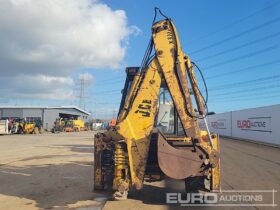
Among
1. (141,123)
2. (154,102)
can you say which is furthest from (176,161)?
(154,102)

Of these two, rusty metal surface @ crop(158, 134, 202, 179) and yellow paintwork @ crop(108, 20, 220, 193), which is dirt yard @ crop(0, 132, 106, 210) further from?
rusty metal surface @ crop(158, 134, 202, 179)

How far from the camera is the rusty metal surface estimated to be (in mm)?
7391

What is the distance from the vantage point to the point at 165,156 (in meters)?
7.43

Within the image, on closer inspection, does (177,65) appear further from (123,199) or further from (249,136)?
(249,136)

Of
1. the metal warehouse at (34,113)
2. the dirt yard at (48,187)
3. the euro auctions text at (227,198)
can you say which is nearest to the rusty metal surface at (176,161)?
the euro auctions text at (227,198)

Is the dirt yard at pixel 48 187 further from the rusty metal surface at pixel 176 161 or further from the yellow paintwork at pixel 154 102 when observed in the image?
the rusty metal surface at pixel 176 161

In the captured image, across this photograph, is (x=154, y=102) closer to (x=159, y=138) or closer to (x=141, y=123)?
(x=141, y=123)

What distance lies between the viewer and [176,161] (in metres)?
7.43

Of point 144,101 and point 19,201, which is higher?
point 144,101

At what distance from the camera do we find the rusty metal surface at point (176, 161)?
7391 millimetres

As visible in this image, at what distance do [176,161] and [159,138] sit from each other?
0.54 metres

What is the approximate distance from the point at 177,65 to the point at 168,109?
1.23 metres

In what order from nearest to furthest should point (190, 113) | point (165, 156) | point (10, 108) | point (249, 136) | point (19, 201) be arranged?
point (165, 156) < point (190, 113) < point (19, 201) < point (249, 136) < point (10, 108)

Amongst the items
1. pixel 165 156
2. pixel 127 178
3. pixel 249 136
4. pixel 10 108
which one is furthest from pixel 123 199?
pixel 10 108
